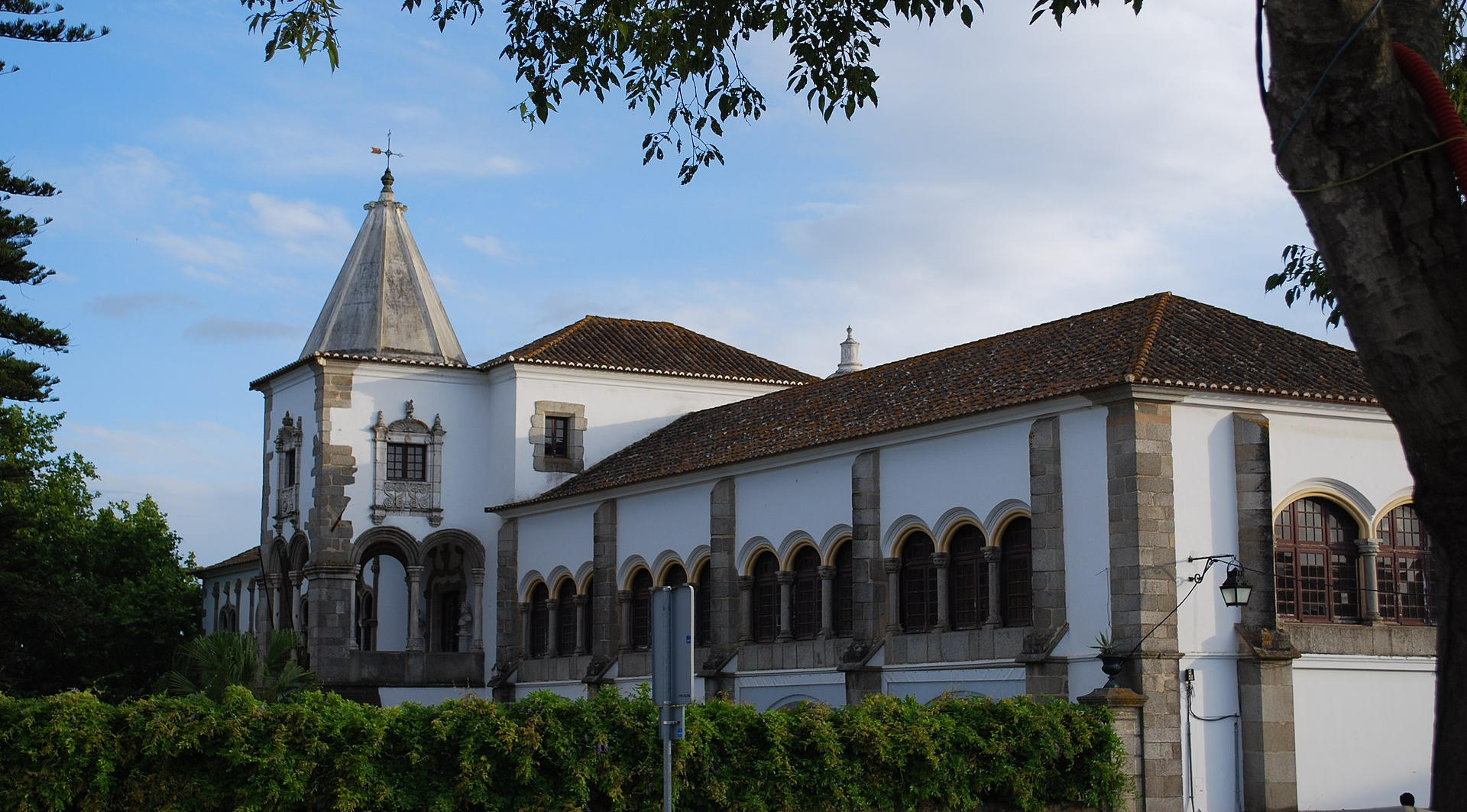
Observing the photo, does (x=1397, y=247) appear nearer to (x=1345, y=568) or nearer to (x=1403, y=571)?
(x=1345, y=568)

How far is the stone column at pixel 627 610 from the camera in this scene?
33.3 m

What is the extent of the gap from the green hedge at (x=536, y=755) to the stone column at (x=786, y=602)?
882 centimetres

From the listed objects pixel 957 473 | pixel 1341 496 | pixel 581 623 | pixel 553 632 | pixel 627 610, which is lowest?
pixel 553 632

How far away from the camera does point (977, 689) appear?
24.4m

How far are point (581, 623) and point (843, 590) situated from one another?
28.7 ft

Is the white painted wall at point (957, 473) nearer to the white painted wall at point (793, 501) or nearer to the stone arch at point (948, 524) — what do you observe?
the stone arch at point (948, 524)

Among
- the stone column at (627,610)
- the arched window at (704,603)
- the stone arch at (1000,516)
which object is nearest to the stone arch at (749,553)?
the arched window at (704,603)

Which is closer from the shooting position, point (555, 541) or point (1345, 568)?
point (1345, 568)

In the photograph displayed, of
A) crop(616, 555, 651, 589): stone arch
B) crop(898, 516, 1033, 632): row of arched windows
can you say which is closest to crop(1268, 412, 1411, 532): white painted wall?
crop(898, 516, 1033, 632): row of arched windows

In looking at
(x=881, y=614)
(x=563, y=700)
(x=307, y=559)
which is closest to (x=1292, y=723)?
(x=881, y=614)

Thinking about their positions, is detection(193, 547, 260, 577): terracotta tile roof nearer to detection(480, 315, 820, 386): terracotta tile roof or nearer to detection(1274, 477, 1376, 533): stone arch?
Answer: detection(480, 315, 820, 386): terracotta tile roof

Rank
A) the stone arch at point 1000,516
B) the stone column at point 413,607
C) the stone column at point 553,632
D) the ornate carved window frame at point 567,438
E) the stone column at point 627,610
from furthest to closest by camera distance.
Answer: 1. the ornate carved window frame at point 567,438
2. the stone column at point 413,607
3. the stone column at point 553,632
4. the stone column at point 627,610
5. the stone arch at point 1000,516

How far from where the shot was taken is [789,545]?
29.0 meters

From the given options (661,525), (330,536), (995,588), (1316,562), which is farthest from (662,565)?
(1316,562)
